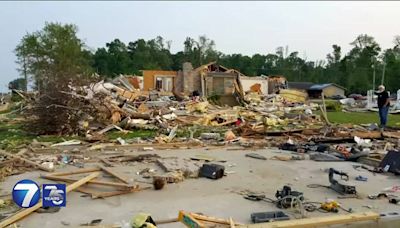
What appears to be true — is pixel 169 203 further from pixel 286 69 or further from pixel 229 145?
pixel 286 69

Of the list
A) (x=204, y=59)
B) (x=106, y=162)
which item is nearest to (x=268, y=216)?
(x=106, y=162)

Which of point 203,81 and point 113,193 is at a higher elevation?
point 203,81

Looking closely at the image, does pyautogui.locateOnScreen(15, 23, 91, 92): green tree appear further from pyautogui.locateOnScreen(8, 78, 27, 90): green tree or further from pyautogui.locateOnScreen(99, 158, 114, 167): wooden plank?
pyautogui.locateOnScreen(99, 158, 114, 167): wooden plank

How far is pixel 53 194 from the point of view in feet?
15.4

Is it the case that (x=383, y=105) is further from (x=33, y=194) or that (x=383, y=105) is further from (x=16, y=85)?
(x=16, y=85)

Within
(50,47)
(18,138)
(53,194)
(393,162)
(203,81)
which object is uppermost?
(50,47)

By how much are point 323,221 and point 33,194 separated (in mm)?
3169

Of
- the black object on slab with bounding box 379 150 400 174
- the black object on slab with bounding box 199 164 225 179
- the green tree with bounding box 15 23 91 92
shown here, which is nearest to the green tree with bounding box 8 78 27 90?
the green tree with bounding box 15 23 91 92

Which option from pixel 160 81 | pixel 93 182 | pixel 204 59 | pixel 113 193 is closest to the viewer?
pixel 113 193

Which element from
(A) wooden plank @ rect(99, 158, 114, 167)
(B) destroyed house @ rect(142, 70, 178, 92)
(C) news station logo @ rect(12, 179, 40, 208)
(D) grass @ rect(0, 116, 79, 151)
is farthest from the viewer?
(B) destroyed house @ rect(142, 70, 178, 92)

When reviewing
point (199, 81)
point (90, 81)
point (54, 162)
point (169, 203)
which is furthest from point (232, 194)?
point (199, 81)

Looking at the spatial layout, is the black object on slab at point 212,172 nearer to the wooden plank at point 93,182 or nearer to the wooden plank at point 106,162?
the wooden plank at point 93,182

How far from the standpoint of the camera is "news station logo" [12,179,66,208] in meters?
4.26

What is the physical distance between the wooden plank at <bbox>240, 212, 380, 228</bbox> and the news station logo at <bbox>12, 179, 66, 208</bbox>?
82.5 inches
